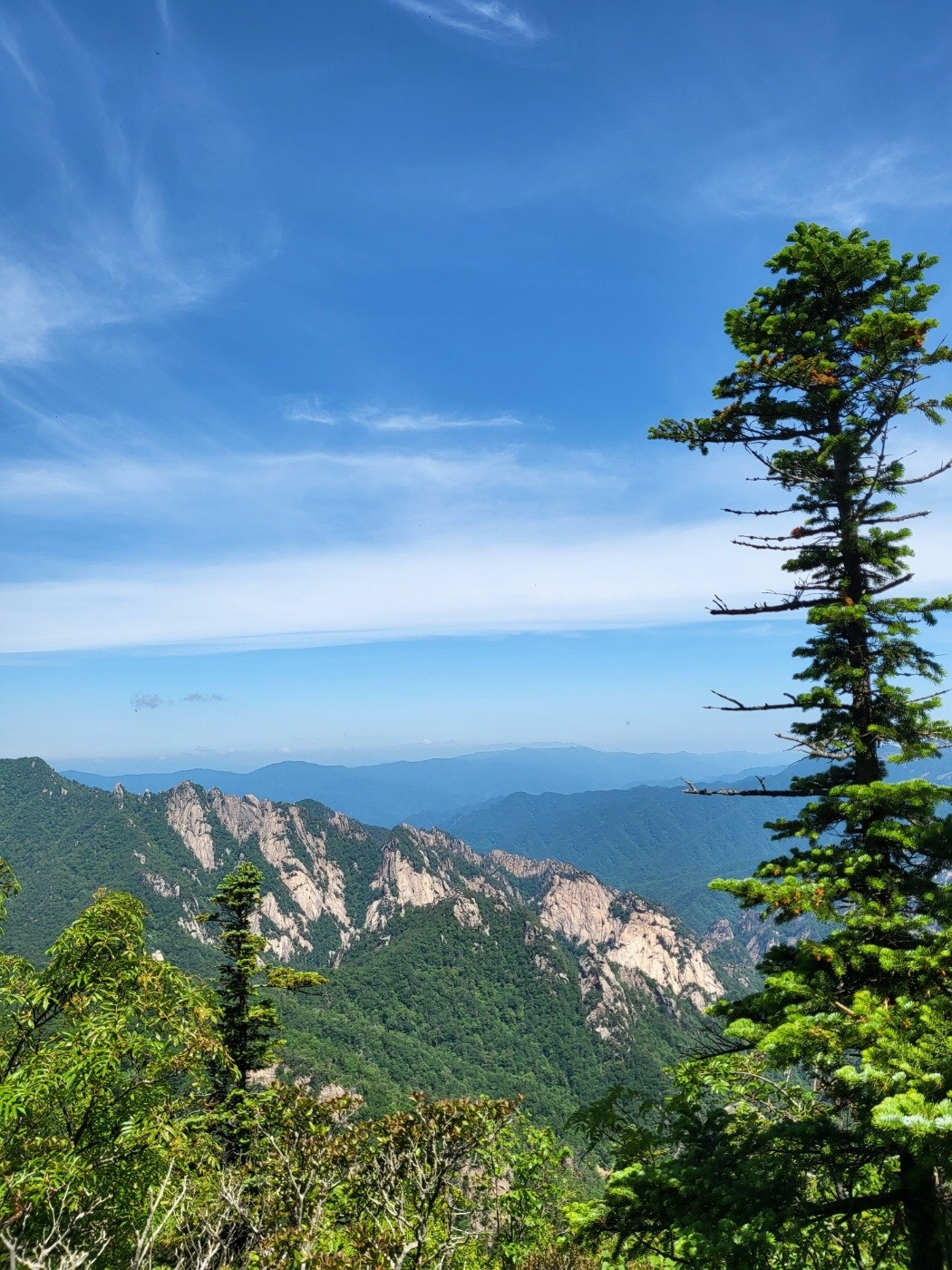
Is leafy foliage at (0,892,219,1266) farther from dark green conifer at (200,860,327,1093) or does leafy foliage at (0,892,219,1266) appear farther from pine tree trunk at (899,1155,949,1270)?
dark green conifer at (200,860,327,1093)

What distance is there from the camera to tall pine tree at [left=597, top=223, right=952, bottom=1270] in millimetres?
6180

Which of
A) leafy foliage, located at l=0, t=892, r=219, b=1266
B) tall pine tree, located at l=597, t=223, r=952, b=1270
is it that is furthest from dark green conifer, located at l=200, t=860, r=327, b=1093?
tall pine tree, located at l=597, t=223, r=952, b=1270

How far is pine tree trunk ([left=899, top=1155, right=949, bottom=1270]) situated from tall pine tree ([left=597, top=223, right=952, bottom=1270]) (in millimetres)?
24

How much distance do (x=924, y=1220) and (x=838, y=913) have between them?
11.0 feet

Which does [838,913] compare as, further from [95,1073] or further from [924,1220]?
[95,1073]

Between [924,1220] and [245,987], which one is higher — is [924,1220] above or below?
above

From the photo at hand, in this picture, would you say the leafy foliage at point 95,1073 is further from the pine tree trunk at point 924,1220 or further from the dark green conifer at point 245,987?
the dark green conifer at point 245,987

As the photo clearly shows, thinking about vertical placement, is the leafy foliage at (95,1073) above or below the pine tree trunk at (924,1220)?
above

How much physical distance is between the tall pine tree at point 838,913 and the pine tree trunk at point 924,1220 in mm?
24

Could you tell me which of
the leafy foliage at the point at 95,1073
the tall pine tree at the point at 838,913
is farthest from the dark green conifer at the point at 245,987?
the tall pine tree at the point at 838,913

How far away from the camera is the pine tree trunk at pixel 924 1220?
658 centimetres

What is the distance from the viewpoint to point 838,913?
7.61 m

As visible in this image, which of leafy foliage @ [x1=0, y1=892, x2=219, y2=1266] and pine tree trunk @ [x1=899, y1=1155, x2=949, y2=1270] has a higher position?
leafy foliage @ [x1=0, y1=892, x2=219, y2=1266]

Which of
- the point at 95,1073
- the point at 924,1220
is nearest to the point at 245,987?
the point at 95,1073
